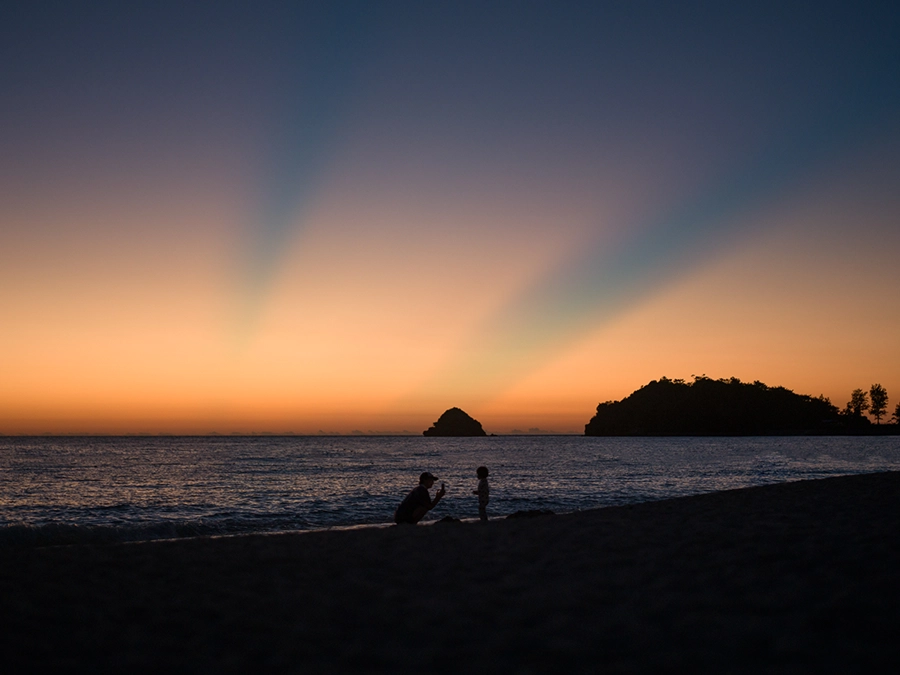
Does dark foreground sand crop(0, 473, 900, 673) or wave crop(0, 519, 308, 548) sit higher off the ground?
dark foreground sand crop(0, 473, 900, 673)

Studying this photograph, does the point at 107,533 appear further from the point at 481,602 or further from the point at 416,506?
the point at 481,602

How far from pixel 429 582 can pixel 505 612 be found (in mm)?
1750

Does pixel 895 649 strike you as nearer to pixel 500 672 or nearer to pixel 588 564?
pixel 500 672

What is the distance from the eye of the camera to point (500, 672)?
4.63m

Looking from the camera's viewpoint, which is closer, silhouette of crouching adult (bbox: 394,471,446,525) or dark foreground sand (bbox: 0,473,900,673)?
dark foreground sand (bbox: 0,473,900,673)

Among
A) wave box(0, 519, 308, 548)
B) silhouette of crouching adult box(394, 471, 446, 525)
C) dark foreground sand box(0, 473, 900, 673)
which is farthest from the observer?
wave box(0, 519, 308, 548)

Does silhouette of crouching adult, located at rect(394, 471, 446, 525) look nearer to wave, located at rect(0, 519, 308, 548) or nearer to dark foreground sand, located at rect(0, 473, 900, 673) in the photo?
dark foreground sand, located at rect(0, 473, 900, 673)

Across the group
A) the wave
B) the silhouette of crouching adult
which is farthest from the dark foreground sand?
the wave

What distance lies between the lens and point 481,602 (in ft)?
21.7

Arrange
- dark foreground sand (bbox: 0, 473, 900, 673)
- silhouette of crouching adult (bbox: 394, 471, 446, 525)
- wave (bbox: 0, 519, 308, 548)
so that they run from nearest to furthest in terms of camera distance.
A: dark foreground sand (bbox: 0, 473, 900, 673) < silhouette of crouching adult (bbox: 394, 471, 446, 525) < wave (bbox: 0, 519, 308, 548)

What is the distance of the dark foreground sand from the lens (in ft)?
16.4

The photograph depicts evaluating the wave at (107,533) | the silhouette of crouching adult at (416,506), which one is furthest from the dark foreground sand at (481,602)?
the wave at (107,533)

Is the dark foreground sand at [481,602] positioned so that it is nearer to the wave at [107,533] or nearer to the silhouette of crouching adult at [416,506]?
the silhouette of crouching adult at [416,506]

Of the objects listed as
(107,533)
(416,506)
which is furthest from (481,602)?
(107,533)
